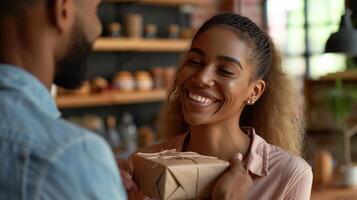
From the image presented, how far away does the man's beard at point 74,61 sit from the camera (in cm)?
75

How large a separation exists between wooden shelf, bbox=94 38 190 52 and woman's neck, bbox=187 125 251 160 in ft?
9.05

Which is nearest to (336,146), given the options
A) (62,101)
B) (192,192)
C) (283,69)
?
(62,101)

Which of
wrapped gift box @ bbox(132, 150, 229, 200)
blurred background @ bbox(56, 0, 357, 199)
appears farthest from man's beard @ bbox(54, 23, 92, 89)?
blurred background @ bbox(56, 0, 357, 199)

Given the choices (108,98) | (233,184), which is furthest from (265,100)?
(108,98)

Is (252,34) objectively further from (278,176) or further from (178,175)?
(178,175)

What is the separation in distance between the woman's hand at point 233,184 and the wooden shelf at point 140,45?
299 centimetres

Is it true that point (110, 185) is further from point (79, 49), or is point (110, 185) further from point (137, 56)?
point (137, 56)

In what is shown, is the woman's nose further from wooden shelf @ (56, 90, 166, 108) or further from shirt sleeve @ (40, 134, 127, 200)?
wooden shelf @ (56, 90, 166, 108)

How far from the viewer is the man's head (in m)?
0.72

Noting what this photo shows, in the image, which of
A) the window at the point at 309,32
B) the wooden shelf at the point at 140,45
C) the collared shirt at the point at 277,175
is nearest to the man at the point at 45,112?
the collared shirt at the point at 277,175

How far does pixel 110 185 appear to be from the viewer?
0.68 metres

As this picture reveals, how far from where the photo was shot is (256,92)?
4.58 feet

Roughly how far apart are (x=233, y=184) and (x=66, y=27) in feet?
1.58

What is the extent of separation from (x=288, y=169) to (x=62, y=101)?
2.84 metres
